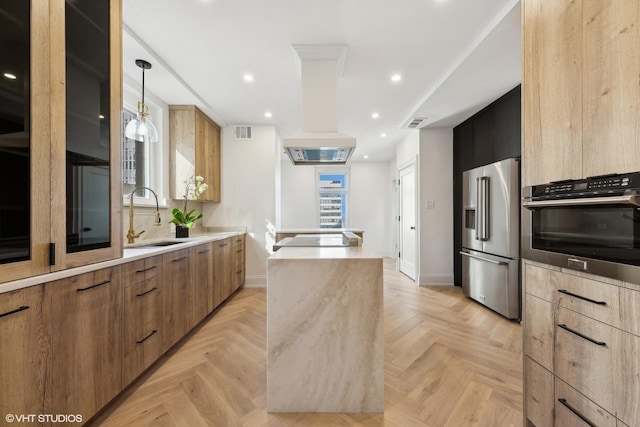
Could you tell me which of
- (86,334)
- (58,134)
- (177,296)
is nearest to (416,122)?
(177,296)

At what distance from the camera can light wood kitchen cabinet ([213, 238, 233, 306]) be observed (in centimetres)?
326

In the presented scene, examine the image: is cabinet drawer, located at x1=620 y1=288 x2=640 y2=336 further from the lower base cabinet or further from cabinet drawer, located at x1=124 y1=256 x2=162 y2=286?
cabinet drawer, located at x1=124 y1=256 x2=162 y2=286

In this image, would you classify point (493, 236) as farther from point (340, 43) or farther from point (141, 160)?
point (141, 160)

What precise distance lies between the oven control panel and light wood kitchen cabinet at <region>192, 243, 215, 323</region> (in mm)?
2829

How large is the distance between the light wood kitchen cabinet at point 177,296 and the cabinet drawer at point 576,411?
254cm

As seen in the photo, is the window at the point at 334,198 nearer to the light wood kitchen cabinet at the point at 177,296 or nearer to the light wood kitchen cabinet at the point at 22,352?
the light wood kitchen cabinet at the point at 177,296

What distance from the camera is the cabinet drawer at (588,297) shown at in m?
1.01

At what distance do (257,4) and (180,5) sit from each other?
0.57m

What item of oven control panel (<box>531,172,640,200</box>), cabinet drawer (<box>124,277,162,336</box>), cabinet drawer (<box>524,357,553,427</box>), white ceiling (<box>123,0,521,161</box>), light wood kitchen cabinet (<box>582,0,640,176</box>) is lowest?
cabinet drawer (<box>524,357,553,427</box>)

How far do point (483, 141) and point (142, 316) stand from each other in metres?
4.37

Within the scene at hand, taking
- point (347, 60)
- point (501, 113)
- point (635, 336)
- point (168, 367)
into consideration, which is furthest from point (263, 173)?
point (635, 336)

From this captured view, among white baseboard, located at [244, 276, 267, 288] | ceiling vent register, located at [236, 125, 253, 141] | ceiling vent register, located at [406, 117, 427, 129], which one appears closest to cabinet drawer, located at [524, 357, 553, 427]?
ceiling vent register, located at [406, 117, 427, 129]

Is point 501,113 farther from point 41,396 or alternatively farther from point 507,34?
point 41,396

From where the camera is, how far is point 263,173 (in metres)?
4.51
